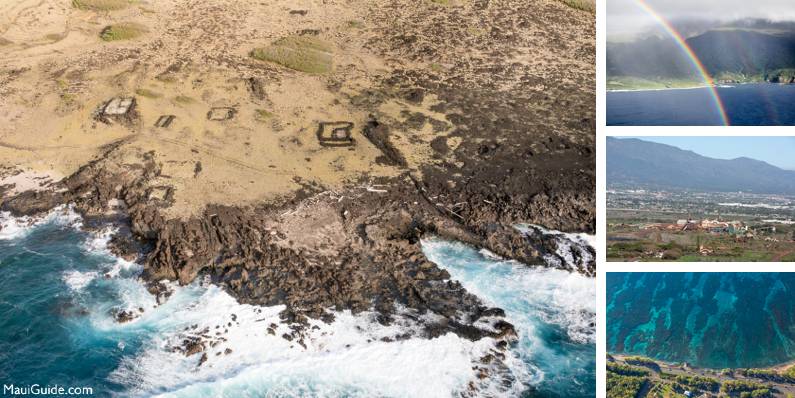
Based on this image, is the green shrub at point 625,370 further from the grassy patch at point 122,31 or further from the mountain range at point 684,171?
the grassy patch at point 122,31

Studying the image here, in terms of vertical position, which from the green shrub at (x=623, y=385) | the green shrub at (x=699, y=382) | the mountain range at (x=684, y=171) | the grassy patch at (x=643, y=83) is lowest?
the green shrub at (x=699, y=382)

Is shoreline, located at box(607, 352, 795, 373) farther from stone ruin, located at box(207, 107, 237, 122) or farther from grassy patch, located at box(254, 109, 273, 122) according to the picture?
stone ruin, located at box(207, 107, 237, 122)

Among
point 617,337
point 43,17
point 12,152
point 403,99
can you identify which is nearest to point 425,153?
point 403,99

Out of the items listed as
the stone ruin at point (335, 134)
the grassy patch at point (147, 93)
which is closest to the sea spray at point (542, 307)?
the stone ruin at point (335, 134)

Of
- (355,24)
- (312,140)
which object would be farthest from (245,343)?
(355,24)

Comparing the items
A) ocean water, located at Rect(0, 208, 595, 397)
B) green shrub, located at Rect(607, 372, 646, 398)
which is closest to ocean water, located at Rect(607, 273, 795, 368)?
green shrub, located at Rect(607, 372, 646, 398)

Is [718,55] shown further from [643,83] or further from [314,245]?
[314,245]
